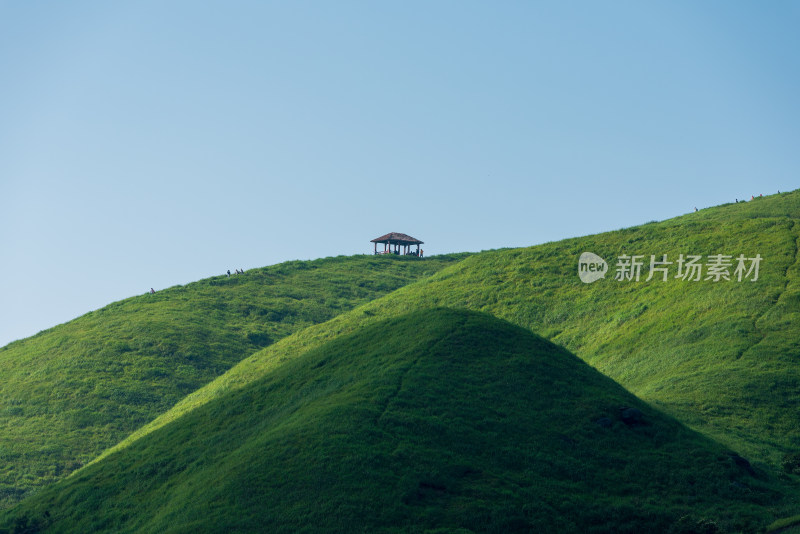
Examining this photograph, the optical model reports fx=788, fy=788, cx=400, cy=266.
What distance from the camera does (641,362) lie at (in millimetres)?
55594

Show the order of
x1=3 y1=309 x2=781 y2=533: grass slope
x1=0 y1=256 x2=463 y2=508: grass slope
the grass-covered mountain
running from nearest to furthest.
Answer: x1=3 y1=309 x2=781 y2=533: grass slope < the grass-covered mountain < x1=0 y1=256 x2=463 y2=508: grass slope

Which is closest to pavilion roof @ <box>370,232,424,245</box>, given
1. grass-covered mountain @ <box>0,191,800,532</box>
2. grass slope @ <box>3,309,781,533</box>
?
grass-covered mountain @ <box>0,191,800,532</box>

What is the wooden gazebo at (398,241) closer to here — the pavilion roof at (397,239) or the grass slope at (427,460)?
the pavilion roof at (397,239)

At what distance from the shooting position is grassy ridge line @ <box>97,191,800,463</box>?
44656mm

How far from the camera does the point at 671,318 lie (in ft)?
197

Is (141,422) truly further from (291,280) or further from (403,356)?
(291,280)

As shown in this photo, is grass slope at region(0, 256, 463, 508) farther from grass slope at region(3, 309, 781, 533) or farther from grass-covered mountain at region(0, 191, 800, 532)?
grass slope at region(3, 309, 781, 533)

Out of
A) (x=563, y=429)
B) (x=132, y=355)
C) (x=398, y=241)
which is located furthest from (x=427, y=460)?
(x=398, y=241)

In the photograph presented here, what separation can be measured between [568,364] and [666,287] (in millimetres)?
26803

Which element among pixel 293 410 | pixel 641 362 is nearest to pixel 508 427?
pixel 293 410

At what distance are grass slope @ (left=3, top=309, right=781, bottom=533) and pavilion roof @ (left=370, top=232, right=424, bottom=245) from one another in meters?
93.4

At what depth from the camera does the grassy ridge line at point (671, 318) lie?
44.7 meters

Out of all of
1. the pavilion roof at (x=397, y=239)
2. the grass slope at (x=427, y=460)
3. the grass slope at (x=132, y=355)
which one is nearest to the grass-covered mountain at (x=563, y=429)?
the grass slope at (x=427, y=460)

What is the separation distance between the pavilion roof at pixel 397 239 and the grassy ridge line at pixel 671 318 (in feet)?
144
